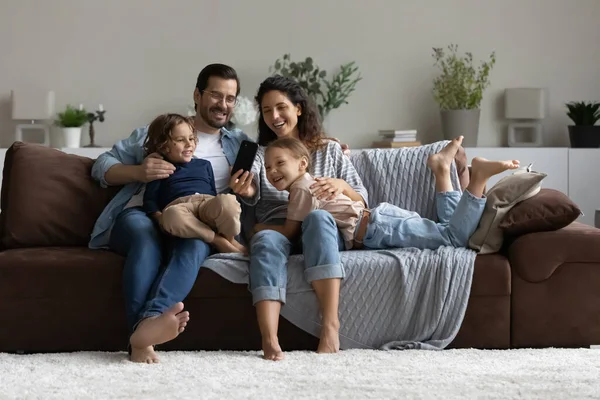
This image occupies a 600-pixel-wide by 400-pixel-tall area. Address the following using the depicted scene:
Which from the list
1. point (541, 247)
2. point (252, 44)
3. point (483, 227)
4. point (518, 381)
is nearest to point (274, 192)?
point (483, 227)

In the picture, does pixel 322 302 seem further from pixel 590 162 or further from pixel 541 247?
pixel 590 162

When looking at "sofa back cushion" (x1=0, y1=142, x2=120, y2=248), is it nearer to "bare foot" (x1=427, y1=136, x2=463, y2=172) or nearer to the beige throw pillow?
"bare foot" (x1=427, y1=136, x2=463, y2=172)

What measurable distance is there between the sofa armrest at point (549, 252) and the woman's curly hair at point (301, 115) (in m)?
0.99

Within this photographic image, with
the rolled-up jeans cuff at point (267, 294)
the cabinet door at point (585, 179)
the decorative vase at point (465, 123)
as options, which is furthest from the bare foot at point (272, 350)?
the cabinet door at point (585, 179)

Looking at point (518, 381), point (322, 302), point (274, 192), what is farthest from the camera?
point (274, 192)

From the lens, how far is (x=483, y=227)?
3301 mm

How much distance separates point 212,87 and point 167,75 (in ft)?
6.93

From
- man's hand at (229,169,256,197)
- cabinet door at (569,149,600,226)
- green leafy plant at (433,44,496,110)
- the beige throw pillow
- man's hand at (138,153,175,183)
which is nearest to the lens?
the beige throw pillow

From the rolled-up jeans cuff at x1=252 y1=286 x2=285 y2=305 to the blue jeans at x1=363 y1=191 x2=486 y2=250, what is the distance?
47cm

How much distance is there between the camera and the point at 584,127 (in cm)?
557

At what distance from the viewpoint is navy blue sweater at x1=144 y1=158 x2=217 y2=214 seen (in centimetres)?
342

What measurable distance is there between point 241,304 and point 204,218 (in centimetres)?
34

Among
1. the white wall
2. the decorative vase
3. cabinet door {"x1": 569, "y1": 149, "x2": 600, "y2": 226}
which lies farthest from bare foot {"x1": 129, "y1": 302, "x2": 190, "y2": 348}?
cabinet door {"x1": 569, "y1": 149, "x2": 600, "y2": 226}

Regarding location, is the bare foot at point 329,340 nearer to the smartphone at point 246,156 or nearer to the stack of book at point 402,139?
the smartphone at point 246,156
